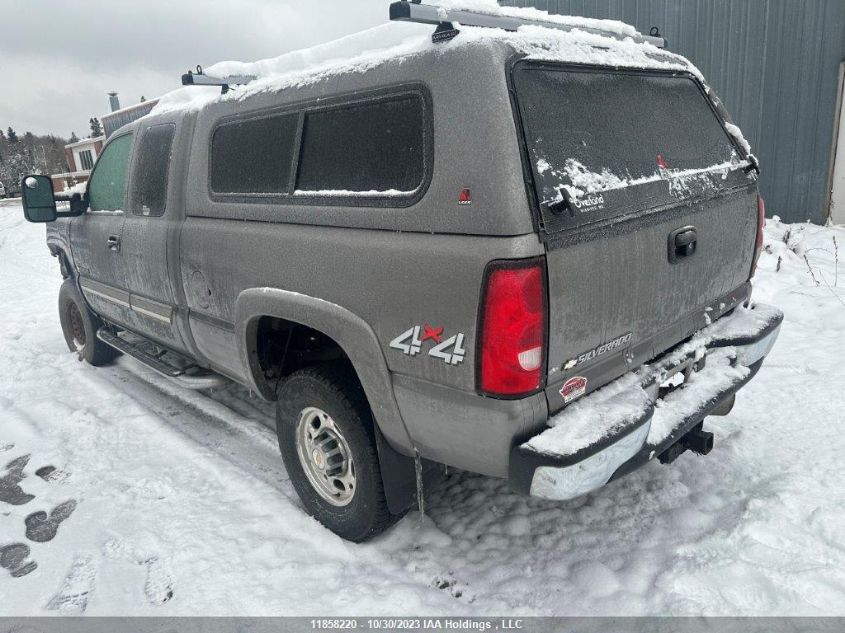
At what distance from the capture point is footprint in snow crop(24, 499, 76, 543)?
295 centimetres

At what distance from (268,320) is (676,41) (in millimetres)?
9011

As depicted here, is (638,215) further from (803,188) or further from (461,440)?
(803,188)

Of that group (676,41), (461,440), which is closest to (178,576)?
(461,440)

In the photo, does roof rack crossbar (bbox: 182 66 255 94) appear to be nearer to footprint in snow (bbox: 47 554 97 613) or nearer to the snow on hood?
the snow on hood

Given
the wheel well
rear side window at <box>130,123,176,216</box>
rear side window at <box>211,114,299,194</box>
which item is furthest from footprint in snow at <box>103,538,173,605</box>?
rear side window at <box>130,123,176,216</box>

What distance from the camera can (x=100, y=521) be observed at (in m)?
3.03

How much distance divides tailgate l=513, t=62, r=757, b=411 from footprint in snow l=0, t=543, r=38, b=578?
2.56 m

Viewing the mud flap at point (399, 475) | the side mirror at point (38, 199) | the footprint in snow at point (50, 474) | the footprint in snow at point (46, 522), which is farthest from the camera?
the side mirror at point (38, 199)

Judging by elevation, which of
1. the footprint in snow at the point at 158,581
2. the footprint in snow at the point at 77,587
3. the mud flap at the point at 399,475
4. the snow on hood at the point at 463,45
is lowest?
the footprint in snow at the point at 158,581

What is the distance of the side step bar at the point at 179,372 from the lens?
12.5ft

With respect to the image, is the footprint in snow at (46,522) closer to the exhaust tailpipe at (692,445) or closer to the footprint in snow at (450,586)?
the footprint in snow at (450,586)

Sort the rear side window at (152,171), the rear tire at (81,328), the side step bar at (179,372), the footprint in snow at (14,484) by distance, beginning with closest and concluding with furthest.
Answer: the footprint in snow at (14,484), the rear side window at (152,171), the side step bar at (179,372), the rear tire at (81,328)

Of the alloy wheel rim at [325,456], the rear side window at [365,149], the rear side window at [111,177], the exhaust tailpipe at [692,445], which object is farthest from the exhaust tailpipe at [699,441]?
the rear side window at [111,177]

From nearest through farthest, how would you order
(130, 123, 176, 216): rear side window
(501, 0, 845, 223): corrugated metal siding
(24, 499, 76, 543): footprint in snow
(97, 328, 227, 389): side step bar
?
(24, 499, 76, 543): footprint in snow
(130, 123, 176, 216): rear side window
(97, 328, 227, 389): side step bar
(501, 0, 845, 223): corrugated metal siding
